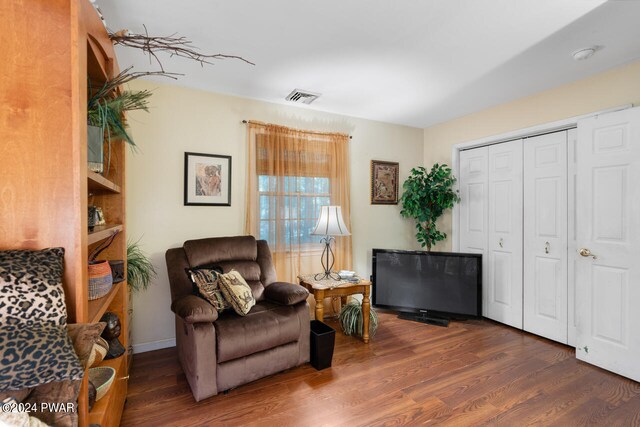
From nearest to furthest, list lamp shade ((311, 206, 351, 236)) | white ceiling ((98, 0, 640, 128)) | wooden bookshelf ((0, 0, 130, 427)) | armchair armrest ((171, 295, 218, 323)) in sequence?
wooden bookshelf ((0, 0, 130, 427)), white ceiling ((98, 0, 640, 128)), armchair armrest ((171, 295, 218, 323)), lamp shade ((311, 206, 351, 236))

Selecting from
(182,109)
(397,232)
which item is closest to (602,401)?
(397,232)

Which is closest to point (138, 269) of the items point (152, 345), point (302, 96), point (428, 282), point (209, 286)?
point (209, 286)

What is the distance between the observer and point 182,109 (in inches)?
111

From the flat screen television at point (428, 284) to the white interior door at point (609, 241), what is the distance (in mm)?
906

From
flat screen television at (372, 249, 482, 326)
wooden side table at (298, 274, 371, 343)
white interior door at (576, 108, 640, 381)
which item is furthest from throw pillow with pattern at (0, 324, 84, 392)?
white interior door at (576, 108, 640, 381)

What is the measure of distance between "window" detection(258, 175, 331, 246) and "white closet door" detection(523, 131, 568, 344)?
2.14 metres

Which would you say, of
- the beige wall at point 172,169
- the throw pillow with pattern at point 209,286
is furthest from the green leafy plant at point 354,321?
the beige wall at point 172,169

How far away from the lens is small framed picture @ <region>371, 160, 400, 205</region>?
3.86m

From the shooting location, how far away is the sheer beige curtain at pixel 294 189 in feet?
10.2

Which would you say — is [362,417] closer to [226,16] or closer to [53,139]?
[53,139]

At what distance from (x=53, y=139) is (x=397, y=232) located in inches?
144

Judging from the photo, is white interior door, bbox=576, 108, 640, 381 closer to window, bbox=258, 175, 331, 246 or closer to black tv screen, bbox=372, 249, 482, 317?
black tv screen, bbox=372, 249, 482, 317

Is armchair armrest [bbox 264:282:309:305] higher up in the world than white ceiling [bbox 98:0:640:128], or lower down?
lower down

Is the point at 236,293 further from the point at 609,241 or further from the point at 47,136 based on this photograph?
the point at 609,241
